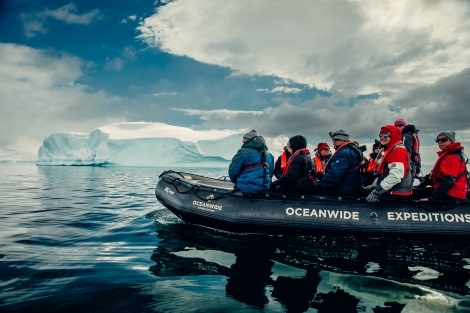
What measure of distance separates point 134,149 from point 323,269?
43208mm

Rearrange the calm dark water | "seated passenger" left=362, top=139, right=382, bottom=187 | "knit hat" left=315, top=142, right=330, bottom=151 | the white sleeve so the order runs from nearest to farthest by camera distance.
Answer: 1. the calm dark water
2. the white sleeve
3. "seated passenger" left=362, top=139, right=382, bottom=187
4. "knit hat" left=315, top=142, right=330, bottom=151

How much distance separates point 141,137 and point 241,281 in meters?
44.0

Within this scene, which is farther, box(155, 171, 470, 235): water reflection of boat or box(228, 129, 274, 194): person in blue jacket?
box(228, 129, 274, 194): person in blue jacket

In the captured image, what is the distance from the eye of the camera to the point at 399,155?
4297 millimetres

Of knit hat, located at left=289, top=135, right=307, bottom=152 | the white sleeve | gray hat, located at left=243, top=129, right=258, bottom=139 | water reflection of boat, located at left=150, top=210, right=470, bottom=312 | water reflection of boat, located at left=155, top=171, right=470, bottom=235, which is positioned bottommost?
water reflection of boat, located at left=150, top=210, right=470, bottom=312

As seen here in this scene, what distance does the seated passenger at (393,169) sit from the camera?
4297 mm

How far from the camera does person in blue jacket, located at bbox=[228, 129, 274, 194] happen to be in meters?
4.79

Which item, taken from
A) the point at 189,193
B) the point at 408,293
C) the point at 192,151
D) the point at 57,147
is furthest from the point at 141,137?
the point at 408,293

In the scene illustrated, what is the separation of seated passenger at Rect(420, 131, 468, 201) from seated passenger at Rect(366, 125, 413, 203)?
15.7 inches

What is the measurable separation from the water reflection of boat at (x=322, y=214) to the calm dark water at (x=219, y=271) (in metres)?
0.21

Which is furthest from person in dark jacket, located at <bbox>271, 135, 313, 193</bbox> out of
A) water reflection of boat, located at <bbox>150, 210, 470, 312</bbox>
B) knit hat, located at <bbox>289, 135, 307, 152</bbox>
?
water reflection of boat, located at <bbox>150, 210, 470, 312</bbox>

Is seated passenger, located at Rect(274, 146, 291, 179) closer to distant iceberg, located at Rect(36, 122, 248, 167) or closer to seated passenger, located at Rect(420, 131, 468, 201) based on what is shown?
seated passenger, located at Rect(420, 131, 468, 201)

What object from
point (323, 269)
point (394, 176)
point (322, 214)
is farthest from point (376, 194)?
point (323, 269)

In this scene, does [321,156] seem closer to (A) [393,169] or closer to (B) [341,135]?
(B) [341,135]
